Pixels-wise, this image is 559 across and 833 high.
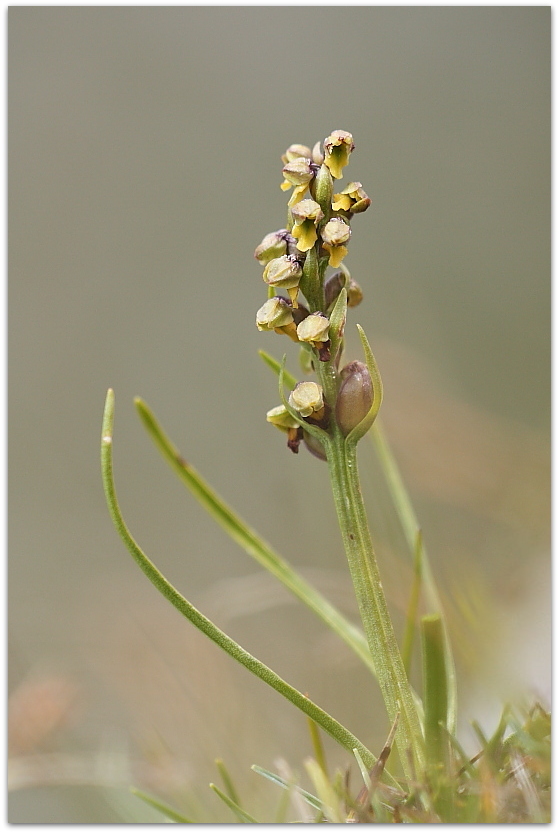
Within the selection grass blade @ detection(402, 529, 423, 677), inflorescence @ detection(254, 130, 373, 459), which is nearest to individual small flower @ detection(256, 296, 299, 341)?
inflorescence @ detection(254, 130, 373, 459)

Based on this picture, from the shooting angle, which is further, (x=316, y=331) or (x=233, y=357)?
(x=233, y=357)

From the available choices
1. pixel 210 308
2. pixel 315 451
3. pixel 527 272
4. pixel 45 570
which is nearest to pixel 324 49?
pixel 527 272

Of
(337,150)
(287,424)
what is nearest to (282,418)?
(287,424)

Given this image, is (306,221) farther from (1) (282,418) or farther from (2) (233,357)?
(2) (233,357)

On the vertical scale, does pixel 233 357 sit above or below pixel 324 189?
above

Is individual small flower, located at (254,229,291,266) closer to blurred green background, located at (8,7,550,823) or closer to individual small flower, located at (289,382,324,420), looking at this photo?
individual small flower, located at (289,382,324,420)

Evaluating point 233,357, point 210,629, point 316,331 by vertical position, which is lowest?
point 210,629

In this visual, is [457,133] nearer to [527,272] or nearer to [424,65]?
[424,65]
